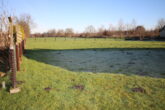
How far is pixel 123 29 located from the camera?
65438 mm

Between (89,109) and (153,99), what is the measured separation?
5.70 ft

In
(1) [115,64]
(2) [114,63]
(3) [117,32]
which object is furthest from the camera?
(3) [117,32]

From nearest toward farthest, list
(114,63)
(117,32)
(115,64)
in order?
1. (115,64)
2. (114,63)
3. (117,32)

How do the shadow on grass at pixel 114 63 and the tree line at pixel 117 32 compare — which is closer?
the shadow on grass at pixel 114 63

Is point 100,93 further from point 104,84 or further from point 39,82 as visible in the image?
point 39,82

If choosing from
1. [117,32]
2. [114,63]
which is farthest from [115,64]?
[117,32]

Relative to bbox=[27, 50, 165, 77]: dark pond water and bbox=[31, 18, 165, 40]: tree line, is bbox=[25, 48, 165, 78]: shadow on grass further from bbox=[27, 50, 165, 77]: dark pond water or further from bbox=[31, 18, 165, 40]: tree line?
bbox=[31, 18, 165, 40]: tree line

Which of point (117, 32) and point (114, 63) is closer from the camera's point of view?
point (114, 63)

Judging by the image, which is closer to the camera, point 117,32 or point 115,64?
point 115,64

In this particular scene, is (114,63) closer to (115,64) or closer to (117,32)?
(115,64)

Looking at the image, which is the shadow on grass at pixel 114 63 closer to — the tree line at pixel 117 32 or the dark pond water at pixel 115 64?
the dark pond water at pixel 115 64

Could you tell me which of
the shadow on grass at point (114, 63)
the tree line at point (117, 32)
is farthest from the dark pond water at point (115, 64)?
the tree line at point (117, 32)

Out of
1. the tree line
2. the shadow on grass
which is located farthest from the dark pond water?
the tree line

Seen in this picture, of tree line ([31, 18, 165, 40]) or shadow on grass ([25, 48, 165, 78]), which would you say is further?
tree line ([31, 18, 165, 40])
